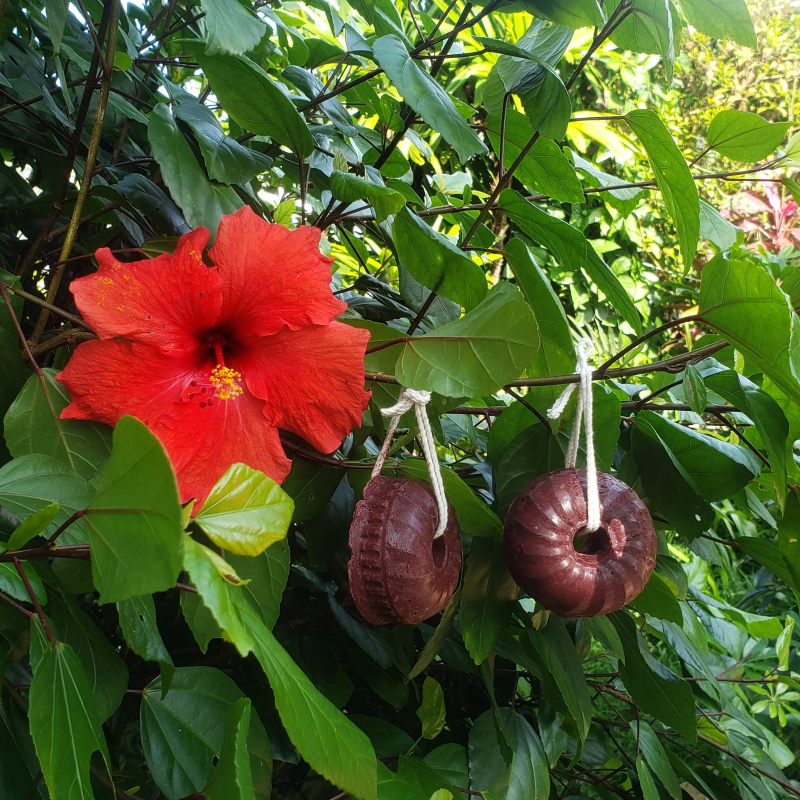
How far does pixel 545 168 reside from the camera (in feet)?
2.13

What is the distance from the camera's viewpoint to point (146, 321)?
419 millimetres

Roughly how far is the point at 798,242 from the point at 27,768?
2502 millimetres

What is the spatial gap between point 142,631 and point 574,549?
286 mm

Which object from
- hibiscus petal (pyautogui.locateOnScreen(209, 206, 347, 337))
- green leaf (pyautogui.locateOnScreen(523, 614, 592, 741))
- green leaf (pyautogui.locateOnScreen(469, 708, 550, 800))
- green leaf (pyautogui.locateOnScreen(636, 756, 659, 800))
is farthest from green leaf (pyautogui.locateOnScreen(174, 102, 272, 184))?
green leaf (pyautogui.locateOnScreen(636, 756, 659, 800))

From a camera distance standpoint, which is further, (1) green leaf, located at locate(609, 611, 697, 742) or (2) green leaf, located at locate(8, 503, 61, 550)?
(1) green leaf, located at locate(609, 611, 697, 742)

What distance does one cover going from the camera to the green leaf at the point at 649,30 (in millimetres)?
523

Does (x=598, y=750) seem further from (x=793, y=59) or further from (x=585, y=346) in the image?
(x=793, y=59)

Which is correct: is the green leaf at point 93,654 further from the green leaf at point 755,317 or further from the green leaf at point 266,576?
the green leaf at point 755,317

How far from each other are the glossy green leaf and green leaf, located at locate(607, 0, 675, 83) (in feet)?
1.76

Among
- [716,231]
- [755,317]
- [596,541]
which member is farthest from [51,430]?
[716,231]

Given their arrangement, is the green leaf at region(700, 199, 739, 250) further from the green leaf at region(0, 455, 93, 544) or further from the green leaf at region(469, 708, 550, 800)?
the green leaf at region(0, 455, 93, 544)

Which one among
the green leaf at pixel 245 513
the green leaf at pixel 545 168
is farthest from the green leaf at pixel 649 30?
the green leaf at pixel 245 513

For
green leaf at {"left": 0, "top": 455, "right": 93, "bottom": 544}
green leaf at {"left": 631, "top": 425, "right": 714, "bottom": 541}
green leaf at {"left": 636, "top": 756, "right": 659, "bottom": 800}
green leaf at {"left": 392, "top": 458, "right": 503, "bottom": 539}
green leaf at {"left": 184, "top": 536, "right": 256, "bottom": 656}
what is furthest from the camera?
green leaf at {"left": 636, "top": 756, "right": 659, "bottom": 800}

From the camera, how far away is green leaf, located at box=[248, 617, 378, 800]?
0.31 m
